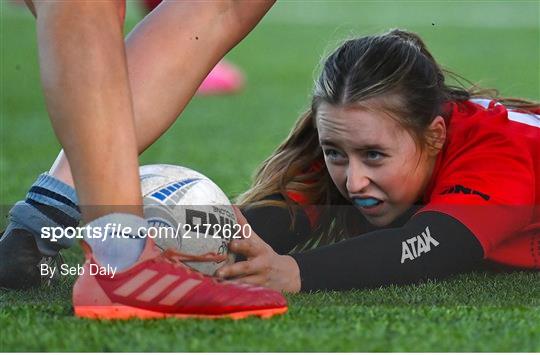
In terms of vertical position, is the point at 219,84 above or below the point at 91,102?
below

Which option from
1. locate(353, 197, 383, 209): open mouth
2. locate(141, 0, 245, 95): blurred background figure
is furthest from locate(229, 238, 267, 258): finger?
locate(141, 0, 245, 95): blurred background figure

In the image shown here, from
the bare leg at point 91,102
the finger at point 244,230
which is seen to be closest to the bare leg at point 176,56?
the finger at point 244,230

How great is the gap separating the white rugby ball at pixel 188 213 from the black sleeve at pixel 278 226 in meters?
0.45

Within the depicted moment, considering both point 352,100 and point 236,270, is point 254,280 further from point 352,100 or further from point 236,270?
point 352,100

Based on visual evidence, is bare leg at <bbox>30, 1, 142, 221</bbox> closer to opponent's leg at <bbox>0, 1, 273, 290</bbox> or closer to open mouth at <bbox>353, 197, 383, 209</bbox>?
opponent's leg at <bbox>0, 1, 273, 290</bbox>

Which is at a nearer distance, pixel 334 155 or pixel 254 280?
pixel 254 280

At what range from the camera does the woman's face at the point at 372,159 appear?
3387 millimetres

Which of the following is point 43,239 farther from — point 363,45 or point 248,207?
point 363,45

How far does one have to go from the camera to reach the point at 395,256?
3.15 metres

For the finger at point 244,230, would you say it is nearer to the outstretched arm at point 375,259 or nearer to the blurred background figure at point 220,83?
the outstretched arm at point 375,259

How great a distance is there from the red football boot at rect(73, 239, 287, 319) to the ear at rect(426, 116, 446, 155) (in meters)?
1.19

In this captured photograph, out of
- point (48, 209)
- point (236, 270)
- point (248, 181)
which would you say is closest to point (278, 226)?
point (236, 270)

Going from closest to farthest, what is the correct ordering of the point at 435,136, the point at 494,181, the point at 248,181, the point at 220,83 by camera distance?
the point at 494,181
the point at 435,136
the point at 248,181
the point at 220,83

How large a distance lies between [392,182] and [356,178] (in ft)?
0.41
